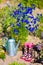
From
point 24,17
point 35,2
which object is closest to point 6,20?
point 24,17

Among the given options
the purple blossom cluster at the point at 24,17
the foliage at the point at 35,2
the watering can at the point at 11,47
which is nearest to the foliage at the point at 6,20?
the purple blossom cluster at the point at 24,17

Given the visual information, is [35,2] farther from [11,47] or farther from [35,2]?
[11,47]

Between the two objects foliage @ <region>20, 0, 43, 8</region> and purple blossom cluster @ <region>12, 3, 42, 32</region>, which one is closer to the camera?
purple blossom cluster @ <region>12, 3, 42, 32</region>

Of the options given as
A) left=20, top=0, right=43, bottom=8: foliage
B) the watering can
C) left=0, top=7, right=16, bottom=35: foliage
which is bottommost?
the watering can

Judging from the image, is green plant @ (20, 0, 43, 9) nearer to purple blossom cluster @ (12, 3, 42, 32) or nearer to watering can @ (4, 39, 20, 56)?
purple blossom cluster @ (12, 3, 42, 32)

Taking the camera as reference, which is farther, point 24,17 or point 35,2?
point 35,2

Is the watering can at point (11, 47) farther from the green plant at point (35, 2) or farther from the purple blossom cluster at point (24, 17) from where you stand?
the green plant at point (35, 2)

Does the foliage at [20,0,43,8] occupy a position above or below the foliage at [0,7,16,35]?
above

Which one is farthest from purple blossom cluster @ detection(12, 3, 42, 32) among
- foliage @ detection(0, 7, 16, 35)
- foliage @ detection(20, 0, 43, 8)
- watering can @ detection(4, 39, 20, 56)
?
foliage @ detection(20, 0, 43, 8)

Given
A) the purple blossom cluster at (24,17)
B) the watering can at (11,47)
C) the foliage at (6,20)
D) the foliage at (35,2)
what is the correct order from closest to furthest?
the watering can at (11,47) → the purple blossom cluster at (24,17) → the foliage at (6,20) → the foliage at (35,2)

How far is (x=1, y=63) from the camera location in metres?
5.81

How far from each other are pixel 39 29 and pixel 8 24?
0.86 metres

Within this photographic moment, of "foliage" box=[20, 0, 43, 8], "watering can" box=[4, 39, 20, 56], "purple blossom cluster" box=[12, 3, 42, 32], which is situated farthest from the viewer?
"foliage" box=[20, 0, 43, 8]

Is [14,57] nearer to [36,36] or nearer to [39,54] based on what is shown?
[39,54]
